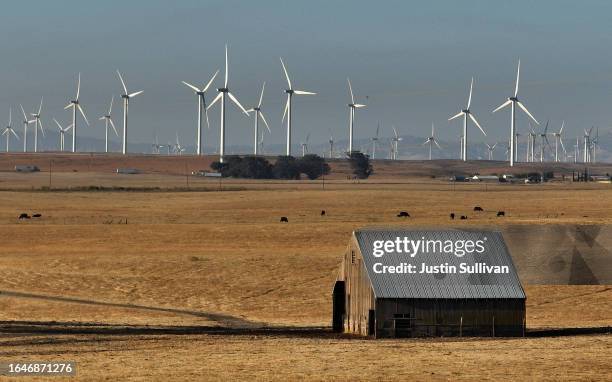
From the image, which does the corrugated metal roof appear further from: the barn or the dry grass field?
the dry grass field

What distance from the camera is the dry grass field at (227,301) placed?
40781 millimetres

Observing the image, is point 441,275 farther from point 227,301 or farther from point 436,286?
point 227,301

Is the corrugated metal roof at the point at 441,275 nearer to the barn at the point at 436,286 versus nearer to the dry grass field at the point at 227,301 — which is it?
the barn at the point at 436,286

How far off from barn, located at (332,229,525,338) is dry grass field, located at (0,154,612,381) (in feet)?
5.36

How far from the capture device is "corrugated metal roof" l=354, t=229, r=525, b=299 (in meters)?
51.9

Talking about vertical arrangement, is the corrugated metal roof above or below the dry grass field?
above

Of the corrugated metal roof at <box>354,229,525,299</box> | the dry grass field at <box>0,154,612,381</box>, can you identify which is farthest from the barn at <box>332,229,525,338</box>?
the dry grass field at <box>0,154,612,381</box>

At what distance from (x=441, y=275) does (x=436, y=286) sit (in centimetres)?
56

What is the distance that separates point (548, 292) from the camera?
228ft

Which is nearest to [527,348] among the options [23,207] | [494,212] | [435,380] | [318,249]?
[435,380]

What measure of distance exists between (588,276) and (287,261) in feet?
58.2

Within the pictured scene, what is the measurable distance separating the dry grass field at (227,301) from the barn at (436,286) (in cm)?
163

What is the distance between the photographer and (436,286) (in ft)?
171

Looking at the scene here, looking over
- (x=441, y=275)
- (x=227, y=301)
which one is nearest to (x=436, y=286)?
(x=441, y=275)
